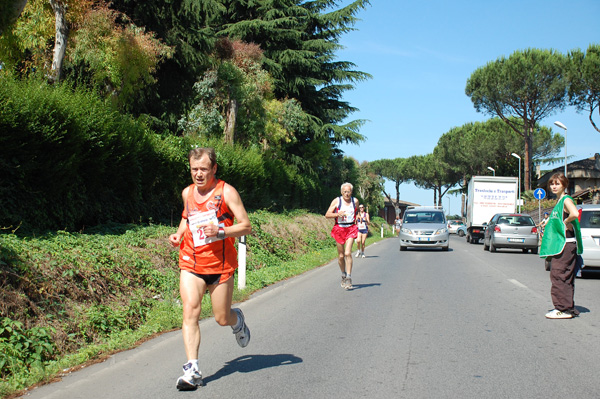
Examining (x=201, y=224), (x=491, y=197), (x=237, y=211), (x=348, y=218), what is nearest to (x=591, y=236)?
(x=348, y=218)

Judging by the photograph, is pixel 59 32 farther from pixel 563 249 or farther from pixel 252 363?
pixel 563 249

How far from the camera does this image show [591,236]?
1276cm

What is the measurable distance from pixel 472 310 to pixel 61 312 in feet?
18.5

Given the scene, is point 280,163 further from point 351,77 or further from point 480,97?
point 480,97

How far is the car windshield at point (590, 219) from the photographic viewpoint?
42.2ft

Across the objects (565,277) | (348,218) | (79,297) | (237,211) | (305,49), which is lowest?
(79,297)

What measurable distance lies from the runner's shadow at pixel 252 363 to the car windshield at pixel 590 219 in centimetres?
955

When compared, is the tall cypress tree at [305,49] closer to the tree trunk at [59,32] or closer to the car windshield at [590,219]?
the tree trunk at [59,32]

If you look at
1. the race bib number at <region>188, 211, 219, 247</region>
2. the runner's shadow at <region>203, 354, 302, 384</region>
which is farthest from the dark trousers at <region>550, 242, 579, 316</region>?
the race bib number at <region>188, 211, 219, 247</region>

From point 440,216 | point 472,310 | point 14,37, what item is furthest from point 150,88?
A: point 472,310

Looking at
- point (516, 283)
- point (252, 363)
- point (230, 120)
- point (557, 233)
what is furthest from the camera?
point (230, 120)

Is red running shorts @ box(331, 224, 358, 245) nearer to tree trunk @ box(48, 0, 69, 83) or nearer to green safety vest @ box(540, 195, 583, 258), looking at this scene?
green safety vest @ box(540, 195, 583, 258)

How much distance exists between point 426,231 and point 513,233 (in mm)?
3430

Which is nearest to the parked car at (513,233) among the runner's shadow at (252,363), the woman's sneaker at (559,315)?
the woman's sneaker at (559,315)
